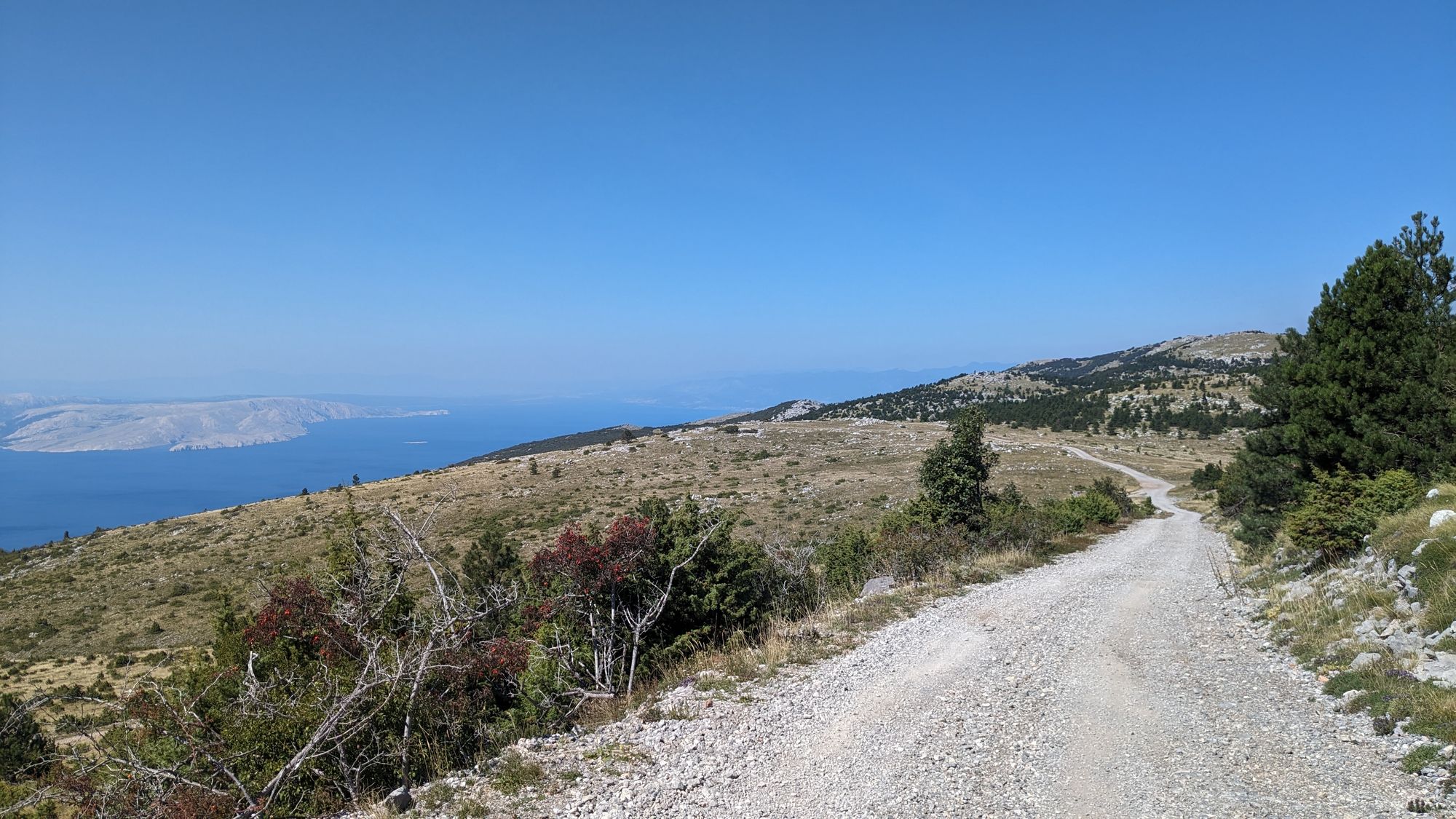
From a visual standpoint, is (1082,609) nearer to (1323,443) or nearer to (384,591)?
(1323,443)

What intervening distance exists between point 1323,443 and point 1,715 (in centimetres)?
3058

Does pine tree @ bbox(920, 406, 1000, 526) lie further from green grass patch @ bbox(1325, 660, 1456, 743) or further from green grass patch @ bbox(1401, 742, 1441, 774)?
green grass patch @ bbox(1401, 742, 1441, 774)

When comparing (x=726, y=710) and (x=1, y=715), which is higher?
(x=726, y=710)

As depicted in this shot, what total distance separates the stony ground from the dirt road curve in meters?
0.03

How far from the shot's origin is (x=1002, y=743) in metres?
7.15

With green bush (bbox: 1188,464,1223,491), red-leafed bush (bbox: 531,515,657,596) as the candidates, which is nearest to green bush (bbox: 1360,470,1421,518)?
red-leafed bush (bbox: 531,515,657,596)

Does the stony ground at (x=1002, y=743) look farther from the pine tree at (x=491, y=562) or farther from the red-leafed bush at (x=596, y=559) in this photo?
the pine tree at (x=491, y=562)

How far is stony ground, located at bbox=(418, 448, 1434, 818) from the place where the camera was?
593 cm

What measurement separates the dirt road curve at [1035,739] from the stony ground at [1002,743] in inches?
1.0

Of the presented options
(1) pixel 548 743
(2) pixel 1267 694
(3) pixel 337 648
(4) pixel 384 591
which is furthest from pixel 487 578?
(2) pixel 1267 694

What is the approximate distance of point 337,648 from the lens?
8.59 meters

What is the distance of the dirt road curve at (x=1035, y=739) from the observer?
5.90 metres

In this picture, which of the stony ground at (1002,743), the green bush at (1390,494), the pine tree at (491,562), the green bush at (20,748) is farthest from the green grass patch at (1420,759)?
the green bush at (20,748)

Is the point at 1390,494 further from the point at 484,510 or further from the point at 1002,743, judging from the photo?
the point at 484,510
